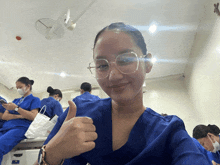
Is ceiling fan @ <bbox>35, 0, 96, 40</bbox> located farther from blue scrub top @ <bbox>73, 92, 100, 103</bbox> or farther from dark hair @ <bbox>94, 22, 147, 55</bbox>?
dark hair @ <bbox>94, 22, 147, 55</bbox>

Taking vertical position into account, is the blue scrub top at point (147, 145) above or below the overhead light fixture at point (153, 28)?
below

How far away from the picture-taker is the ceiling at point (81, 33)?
8.45ft

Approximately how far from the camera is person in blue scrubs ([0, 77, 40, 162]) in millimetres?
1416

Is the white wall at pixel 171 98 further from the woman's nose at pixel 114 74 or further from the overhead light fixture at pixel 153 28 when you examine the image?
the woman's nose at pixel 114 74

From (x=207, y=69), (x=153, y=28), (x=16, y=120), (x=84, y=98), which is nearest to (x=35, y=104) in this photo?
(x=16, y=120)

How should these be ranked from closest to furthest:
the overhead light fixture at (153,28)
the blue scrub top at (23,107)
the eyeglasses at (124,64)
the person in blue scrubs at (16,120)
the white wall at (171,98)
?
the eyeglasses at (124,64)
the person in blue scrubs at (16,120)
the blue scrub top at (23,107)
the overhead light fixture at (153,28)
the white wall at (171,98)

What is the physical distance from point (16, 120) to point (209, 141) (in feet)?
7.78

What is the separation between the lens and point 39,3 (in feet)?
8.09

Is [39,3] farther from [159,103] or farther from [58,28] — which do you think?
[159,103]

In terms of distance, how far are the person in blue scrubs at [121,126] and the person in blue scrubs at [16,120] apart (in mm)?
1199

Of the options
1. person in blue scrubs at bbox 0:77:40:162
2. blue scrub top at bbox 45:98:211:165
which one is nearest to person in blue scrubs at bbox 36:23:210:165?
blue scrub top at bbox 45:98:211:165

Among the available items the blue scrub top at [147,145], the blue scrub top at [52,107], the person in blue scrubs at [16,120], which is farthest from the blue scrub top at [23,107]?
the blue scrub top at [147,145]

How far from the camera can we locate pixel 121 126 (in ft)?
1.83

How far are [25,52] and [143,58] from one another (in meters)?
3.83
